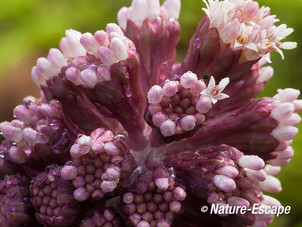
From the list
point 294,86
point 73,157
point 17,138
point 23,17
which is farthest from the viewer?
point 23,17

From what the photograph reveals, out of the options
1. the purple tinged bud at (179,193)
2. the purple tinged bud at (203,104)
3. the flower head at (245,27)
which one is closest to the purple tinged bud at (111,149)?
the purple tinged bud at (179,193)

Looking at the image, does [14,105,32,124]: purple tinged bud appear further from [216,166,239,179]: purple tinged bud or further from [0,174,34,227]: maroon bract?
[216,166,239,179]: purple tinged bud

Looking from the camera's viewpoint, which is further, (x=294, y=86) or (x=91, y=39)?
(x=294, y=86)

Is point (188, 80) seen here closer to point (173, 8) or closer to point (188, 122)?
point (188, 122)

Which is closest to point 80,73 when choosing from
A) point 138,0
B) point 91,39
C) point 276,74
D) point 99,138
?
point 91,39

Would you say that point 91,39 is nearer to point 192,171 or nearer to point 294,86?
point 192,171

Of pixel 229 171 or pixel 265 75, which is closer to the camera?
pixel 229 171

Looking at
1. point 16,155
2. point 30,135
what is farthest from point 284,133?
point 16,155

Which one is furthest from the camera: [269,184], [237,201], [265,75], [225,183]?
[265,75]

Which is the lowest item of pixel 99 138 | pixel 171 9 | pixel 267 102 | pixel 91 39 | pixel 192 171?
pixel 192 171

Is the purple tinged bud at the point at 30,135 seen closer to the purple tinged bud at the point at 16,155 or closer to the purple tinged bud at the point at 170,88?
the purple tinged bud at the point at 16,155

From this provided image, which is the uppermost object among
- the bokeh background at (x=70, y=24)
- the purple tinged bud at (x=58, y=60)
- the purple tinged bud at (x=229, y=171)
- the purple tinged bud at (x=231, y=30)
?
the bokeh background at (x=70, y=24)
